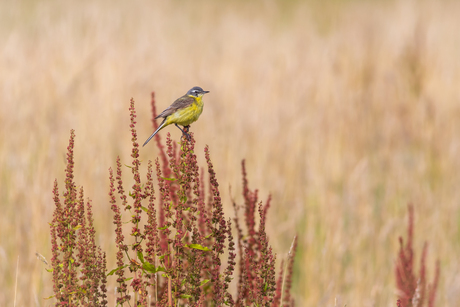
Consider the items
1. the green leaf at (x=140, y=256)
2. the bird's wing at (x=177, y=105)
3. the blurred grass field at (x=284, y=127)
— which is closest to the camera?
the green leaf at (x=140, y=256)

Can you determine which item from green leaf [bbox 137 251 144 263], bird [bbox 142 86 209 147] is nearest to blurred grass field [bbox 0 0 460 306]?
bird [bbox 142 86 209 147]

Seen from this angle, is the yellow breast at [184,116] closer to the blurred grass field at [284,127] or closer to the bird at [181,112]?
the bird at [181,112]

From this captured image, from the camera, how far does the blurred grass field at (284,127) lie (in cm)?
488

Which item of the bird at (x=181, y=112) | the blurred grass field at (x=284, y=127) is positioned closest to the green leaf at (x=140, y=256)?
the bird at (x=181, y=112)

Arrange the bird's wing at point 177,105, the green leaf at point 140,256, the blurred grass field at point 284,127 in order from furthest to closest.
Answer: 1. the blurred grass field at point 284,127
2. the bird's wing at point 177,105
3. the green leaf at point 140,256

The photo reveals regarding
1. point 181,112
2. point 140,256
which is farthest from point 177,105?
point 140,256

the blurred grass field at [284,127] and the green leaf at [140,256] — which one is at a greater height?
the blurred grass field at [284,127]

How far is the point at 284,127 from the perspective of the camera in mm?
6578

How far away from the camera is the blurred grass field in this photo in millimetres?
4883

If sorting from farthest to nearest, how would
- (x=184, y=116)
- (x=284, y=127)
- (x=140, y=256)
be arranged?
(x=284, y=127)
(x=184, y=116)
(x=140, y=256)

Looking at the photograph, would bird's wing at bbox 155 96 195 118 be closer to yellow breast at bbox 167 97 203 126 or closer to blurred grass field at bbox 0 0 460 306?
yellow breast at bbox 167 97 203 126

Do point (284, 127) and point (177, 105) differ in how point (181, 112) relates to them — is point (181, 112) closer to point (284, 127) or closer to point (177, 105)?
point (177, 105)

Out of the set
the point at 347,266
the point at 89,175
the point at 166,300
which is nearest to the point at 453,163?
the point at 347,266

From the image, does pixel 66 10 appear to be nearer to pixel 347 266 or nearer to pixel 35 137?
pixel 35 137
